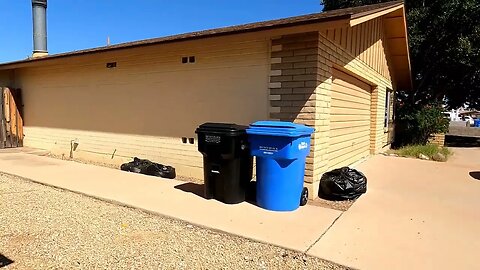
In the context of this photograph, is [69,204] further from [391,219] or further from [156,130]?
[391,219]

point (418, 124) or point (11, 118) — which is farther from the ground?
point (11, 118)

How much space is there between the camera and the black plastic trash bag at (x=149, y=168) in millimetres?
7348

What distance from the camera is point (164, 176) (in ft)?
24.0

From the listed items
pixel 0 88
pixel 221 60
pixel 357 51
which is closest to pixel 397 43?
pixel 357 51

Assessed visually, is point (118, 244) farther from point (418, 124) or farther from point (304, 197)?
point (418, 124)

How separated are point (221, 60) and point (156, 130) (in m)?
2.43

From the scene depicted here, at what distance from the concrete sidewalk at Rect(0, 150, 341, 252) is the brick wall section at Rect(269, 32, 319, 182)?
1225mm

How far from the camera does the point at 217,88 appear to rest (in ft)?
22.7

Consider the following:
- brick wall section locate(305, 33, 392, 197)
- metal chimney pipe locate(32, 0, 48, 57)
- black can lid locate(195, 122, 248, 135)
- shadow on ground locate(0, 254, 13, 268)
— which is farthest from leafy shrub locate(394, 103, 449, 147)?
metal chimney pipe locate(32, 0, 48, 57)

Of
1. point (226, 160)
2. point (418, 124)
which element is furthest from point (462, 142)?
point (226, 160)

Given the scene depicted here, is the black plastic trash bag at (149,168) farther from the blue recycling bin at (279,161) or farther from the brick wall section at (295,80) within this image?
the blue recycling bin at (279,161)

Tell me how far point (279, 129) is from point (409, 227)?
80.8 inches

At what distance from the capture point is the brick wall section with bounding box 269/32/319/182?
5.43 m

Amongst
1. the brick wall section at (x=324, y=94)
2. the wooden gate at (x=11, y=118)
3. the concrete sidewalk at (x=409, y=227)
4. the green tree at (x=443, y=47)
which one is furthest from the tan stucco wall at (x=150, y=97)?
the green tree at (x=443, y=47)
